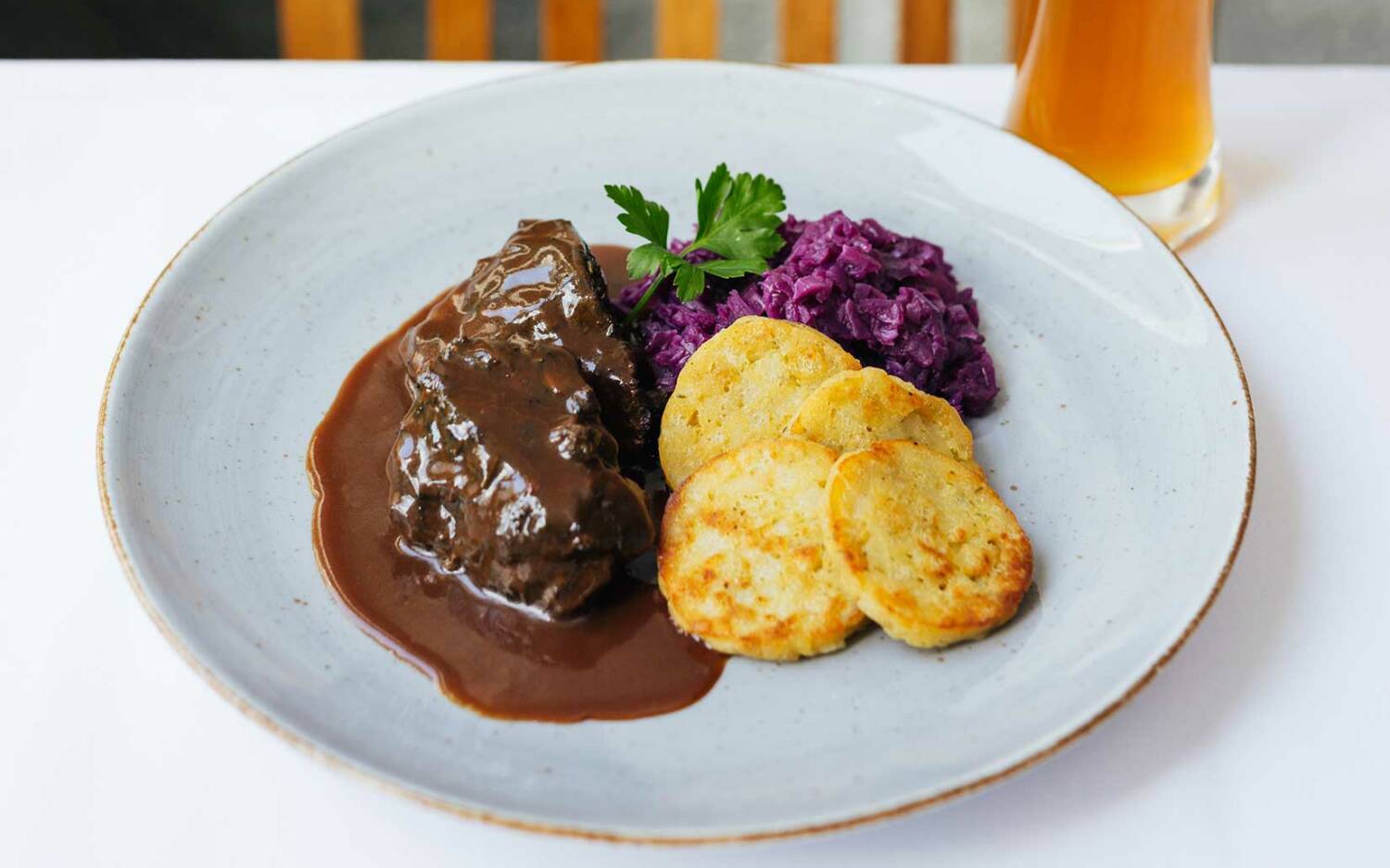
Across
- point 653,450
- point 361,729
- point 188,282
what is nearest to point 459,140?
point 188,282

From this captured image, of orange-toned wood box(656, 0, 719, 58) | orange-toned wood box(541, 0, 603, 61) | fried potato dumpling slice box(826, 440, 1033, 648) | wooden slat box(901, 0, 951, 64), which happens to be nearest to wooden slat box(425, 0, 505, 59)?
orange-toned wood box(541, 0, 603, 61)

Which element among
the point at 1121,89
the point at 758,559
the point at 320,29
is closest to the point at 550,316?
the point at 758,559

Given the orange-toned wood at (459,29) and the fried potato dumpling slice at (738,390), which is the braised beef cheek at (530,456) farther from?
the orange-toned wood at (459,29)

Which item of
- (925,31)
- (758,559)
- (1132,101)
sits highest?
(1132,101)

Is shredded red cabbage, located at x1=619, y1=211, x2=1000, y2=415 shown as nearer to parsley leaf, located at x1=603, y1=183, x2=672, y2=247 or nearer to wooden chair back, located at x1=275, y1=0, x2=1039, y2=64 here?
parsley leaf, located at x1=603, y1=183, x2=672, y2=247

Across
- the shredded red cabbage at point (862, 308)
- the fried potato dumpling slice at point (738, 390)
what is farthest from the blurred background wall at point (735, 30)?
the fried potato dumpling slice at point (738, 390)

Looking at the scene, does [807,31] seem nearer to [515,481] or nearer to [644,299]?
[644,299]

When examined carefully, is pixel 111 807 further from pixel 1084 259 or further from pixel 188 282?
pixel 1084 259
